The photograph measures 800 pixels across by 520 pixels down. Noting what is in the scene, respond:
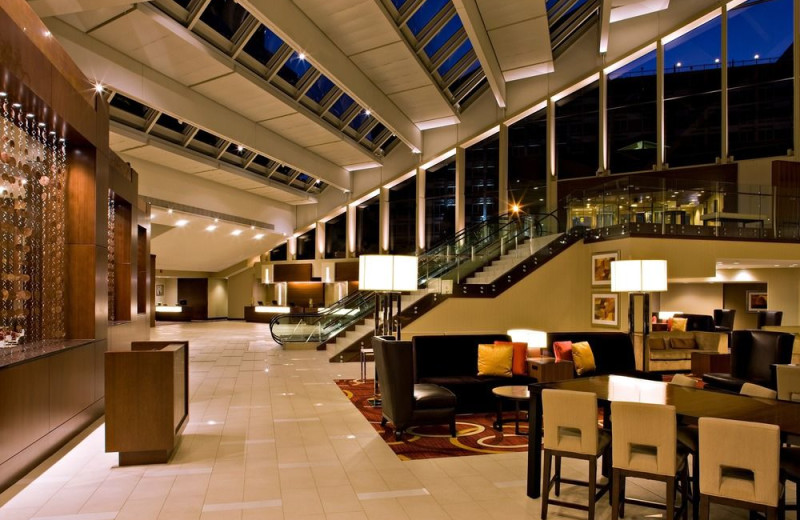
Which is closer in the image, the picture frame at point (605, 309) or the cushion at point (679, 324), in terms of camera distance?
the picture frame at point (605, 309)

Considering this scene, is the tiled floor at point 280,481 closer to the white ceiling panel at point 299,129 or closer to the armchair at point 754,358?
the armchair at point 754,358

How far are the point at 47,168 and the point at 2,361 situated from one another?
8.75ft

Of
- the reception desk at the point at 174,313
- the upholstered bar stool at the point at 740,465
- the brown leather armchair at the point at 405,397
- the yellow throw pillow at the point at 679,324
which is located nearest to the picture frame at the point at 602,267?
the yellow throw pillow at the point at 679,324

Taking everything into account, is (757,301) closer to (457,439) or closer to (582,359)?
(582,359)

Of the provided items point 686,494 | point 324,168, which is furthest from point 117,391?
point 324,168

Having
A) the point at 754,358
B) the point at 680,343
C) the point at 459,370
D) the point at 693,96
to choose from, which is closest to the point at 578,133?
the point at 693,96

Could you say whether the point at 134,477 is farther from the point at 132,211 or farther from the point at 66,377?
the point at 132,211

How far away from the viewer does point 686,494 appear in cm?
356

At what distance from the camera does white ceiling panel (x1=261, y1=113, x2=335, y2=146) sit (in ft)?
46.7

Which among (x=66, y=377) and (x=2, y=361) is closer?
(x=2, y=361)

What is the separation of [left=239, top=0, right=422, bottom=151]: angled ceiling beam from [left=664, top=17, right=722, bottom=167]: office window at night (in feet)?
24.7

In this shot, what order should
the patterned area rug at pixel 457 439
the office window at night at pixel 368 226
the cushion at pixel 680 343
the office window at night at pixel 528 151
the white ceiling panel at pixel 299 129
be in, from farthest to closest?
the office window at night at pixel 368 226 → the office window at night at pixel 528 151 → the white ceiling panel at pixel 299 129 → the cushion at pixel 680 343 → the patterned area rug at pixel 457 439

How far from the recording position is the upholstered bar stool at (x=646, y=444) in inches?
129

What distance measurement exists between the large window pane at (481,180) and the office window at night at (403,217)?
2257mm
